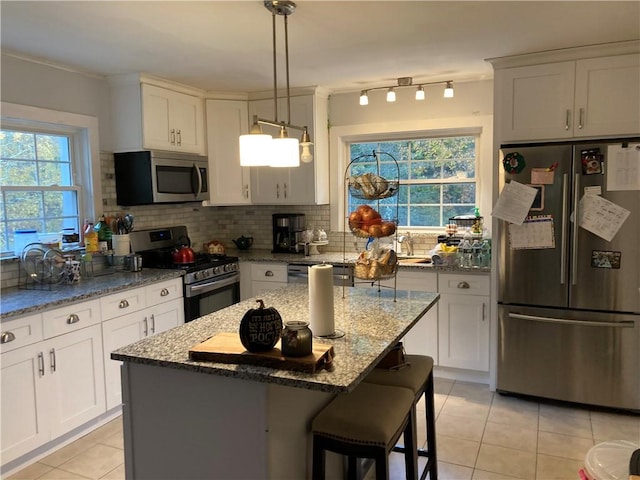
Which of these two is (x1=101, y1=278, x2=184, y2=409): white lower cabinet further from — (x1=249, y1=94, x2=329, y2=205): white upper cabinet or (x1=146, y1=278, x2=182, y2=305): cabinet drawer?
(x1=249, y1=94, x2=329, y2=205): white upper cabinet

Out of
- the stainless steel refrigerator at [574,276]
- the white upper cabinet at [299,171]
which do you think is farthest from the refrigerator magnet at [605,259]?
the white upper cabinet at [299,171]

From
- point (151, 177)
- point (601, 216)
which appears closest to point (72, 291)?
point (151, 177)

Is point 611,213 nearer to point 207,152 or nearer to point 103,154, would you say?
point 207,152

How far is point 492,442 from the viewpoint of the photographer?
2.91 metres

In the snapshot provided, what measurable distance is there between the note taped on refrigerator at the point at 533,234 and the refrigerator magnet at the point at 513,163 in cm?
34

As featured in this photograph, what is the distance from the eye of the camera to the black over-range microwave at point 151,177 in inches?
149

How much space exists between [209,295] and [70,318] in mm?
1260

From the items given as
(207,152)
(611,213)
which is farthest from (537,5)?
(207,152)

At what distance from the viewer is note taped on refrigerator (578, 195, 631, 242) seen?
3117mm

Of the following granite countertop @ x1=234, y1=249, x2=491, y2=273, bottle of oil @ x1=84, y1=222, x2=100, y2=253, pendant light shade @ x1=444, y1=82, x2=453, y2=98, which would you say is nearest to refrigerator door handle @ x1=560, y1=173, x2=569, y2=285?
granite countertop @ x1=234, y1=249, x2=491, y2=273

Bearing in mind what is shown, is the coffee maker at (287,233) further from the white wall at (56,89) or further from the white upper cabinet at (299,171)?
the white wall at (56,89)

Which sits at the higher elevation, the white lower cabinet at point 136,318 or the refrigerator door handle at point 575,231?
the refrigerator door handle at point 575,231

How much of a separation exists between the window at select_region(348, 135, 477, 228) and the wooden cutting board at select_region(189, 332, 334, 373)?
2.80 metres

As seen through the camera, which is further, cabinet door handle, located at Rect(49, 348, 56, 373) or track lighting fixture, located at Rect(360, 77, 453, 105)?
track lighting fixture, located at Rect(360, 77, 453, 105)
